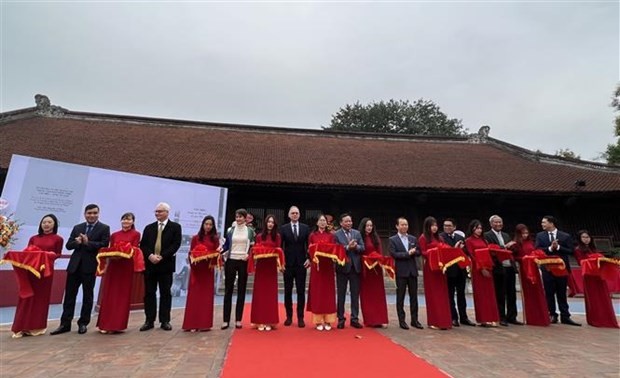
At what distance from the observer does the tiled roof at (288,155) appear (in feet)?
35.1

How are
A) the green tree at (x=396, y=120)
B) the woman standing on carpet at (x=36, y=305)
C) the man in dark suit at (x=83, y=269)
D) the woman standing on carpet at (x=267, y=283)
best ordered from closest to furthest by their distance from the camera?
the woman standing on carpet at (x=36, y=305) → the man in dark suit at (x=83, y=269) → the woman standing on carpet at (x=267, y=283) → the green tree at (x=396, y=120)

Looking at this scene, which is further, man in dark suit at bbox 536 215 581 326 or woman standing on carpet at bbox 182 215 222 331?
man in dark suit at bbox 536 215 581 326

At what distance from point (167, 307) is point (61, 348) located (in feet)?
3.73

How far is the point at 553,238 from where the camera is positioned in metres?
5.38

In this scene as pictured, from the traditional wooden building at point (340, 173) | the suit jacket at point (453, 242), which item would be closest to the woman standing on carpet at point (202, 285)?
the suit jacket at point (453, 242)

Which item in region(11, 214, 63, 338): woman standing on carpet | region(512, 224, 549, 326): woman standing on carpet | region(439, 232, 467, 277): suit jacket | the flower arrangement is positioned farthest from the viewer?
the flower arrangement

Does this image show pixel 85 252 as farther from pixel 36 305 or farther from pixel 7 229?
pixel 7 229

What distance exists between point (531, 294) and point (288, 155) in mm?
9573

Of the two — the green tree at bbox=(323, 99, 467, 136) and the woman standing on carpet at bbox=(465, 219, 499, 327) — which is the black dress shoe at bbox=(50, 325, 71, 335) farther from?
the green tree at bbox=(323, 99, 467, 136)

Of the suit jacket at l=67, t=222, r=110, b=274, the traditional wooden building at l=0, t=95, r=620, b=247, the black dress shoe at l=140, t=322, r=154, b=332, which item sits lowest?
the black dress shoe at l=140, t=322, r=154, b=332

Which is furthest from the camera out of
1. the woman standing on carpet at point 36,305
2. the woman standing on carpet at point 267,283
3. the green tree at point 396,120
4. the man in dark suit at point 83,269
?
the green tree at point 396,120

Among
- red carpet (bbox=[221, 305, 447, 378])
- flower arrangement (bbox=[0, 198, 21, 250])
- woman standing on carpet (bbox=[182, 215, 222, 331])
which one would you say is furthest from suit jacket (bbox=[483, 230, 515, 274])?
flower arrangement (bbox=[0, 198, 21, 250])

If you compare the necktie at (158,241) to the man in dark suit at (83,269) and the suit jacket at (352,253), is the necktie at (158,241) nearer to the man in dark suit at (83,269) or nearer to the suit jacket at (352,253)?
the man in dark suit at (83,269)

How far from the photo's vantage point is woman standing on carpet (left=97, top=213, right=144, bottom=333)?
163 inches
